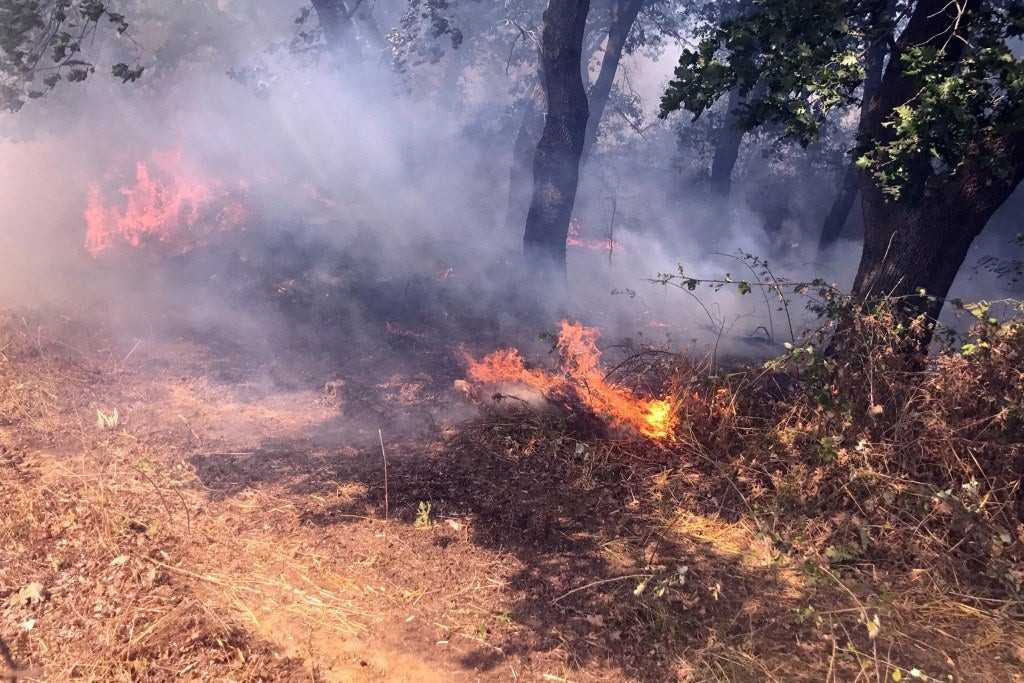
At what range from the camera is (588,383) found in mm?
6910

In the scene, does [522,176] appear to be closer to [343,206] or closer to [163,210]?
[343,206]

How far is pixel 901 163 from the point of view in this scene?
5.68 meters

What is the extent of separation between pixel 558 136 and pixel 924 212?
602 cm

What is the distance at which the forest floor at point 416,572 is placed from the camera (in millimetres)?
3914

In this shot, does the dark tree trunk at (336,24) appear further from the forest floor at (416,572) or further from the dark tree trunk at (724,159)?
the forest floor at (416,572)

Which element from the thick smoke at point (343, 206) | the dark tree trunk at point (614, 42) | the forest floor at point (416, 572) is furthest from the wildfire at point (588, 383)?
the dark tree trunk at point (614, 42)

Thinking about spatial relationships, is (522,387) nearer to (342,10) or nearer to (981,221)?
(981,221)

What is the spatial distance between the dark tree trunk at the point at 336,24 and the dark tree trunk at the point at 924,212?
12024 mm

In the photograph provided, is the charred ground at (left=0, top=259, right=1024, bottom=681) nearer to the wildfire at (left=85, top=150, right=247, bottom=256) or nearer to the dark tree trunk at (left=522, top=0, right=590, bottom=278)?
the dark tree trunk at (left=522, top=0, right=590, bottom=278)

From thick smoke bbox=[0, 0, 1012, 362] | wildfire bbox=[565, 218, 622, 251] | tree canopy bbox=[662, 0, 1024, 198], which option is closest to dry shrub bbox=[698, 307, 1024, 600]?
tree canopy bbox=[662, 0, 1024, 198]

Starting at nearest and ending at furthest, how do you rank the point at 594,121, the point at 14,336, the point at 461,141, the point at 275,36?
1. the point at 14,336
2. the point at 594,121
3. the point at 461,141
4. the point at 275,36

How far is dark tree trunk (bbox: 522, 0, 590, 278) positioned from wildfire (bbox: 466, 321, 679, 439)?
2.53 metres

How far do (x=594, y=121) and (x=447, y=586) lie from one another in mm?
16956

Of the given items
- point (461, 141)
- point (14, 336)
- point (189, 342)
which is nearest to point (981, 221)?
point (189, 342)
